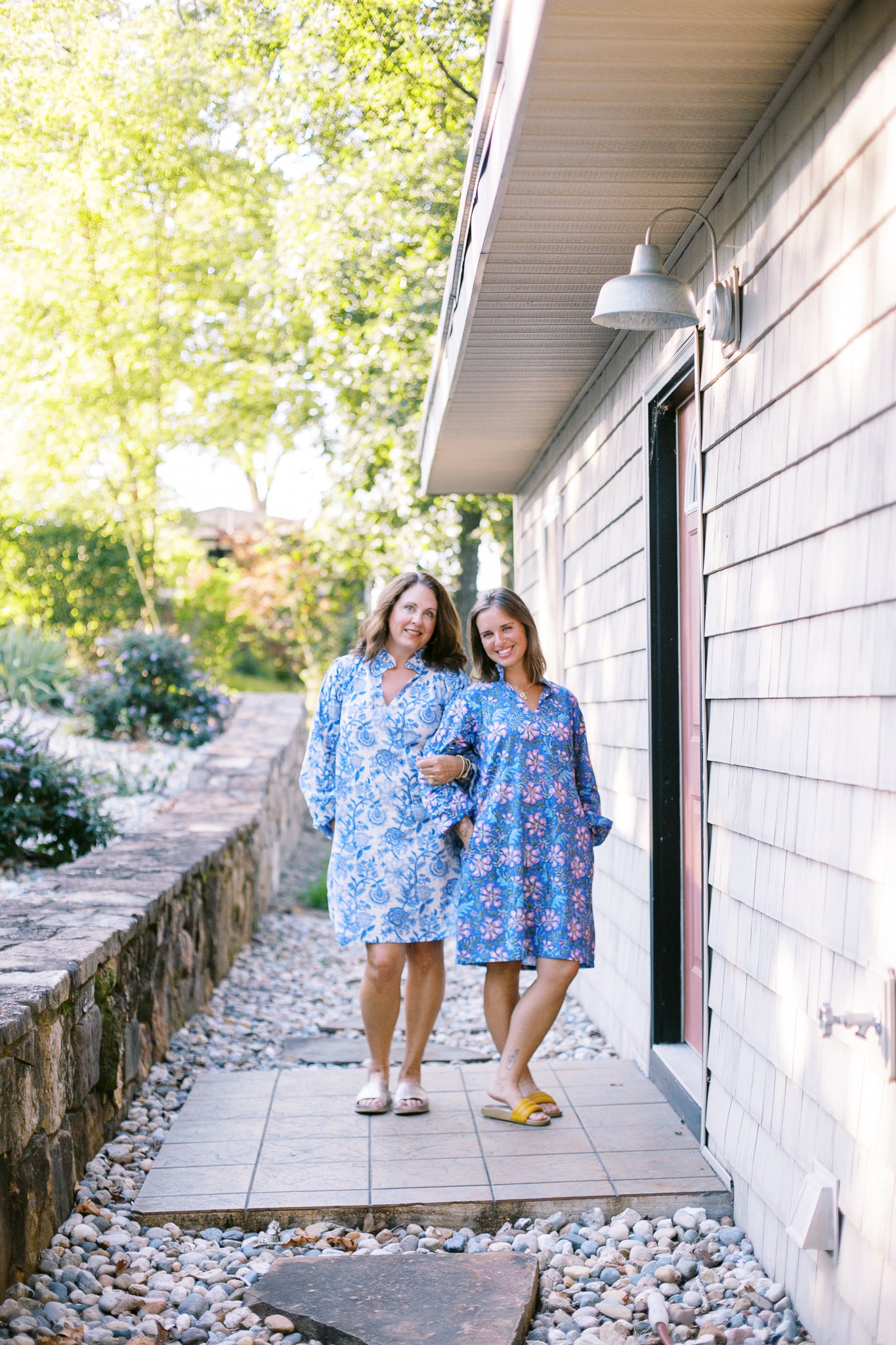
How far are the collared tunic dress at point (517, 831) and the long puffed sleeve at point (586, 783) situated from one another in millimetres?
43

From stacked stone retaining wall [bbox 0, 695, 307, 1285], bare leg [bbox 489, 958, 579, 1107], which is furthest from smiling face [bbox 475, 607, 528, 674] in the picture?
stacked stone retaining wall [bbox 0, 695, 307, 1285]

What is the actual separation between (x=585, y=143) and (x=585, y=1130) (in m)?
2.50

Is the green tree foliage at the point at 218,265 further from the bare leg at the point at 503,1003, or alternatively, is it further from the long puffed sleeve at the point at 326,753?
the bare leg at the point at 503,1003

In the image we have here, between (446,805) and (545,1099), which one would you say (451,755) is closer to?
(446,805)

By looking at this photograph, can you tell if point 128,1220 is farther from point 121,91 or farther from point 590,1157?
point 121,91

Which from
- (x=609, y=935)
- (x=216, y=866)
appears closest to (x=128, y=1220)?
(x=609, y=935)

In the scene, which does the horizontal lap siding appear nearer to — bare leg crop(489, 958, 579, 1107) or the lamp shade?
the lamp shade

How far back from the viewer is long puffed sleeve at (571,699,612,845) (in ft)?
11.6

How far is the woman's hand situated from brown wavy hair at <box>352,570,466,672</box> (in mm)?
331

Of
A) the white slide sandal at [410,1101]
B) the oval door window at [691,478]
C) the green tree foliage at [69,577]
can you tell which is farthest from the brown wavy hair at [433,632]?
the green tree foliage at [69,577]

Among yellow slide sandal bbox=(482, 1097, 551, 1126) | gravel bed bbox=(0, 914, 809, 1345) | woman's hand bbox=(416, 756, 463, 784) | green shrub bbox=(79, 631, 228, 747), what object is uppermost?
green shrub bbox=(79, 631, 228, 747)

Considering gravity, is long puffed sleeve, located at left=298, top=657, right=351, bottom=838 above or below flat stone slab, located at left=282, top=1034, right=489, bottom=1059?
above

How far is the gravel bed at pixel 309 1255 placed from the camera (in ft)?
7.89

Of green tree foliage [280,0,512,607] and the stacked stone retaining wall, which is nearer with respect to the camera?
the stacked stone retaining wall
